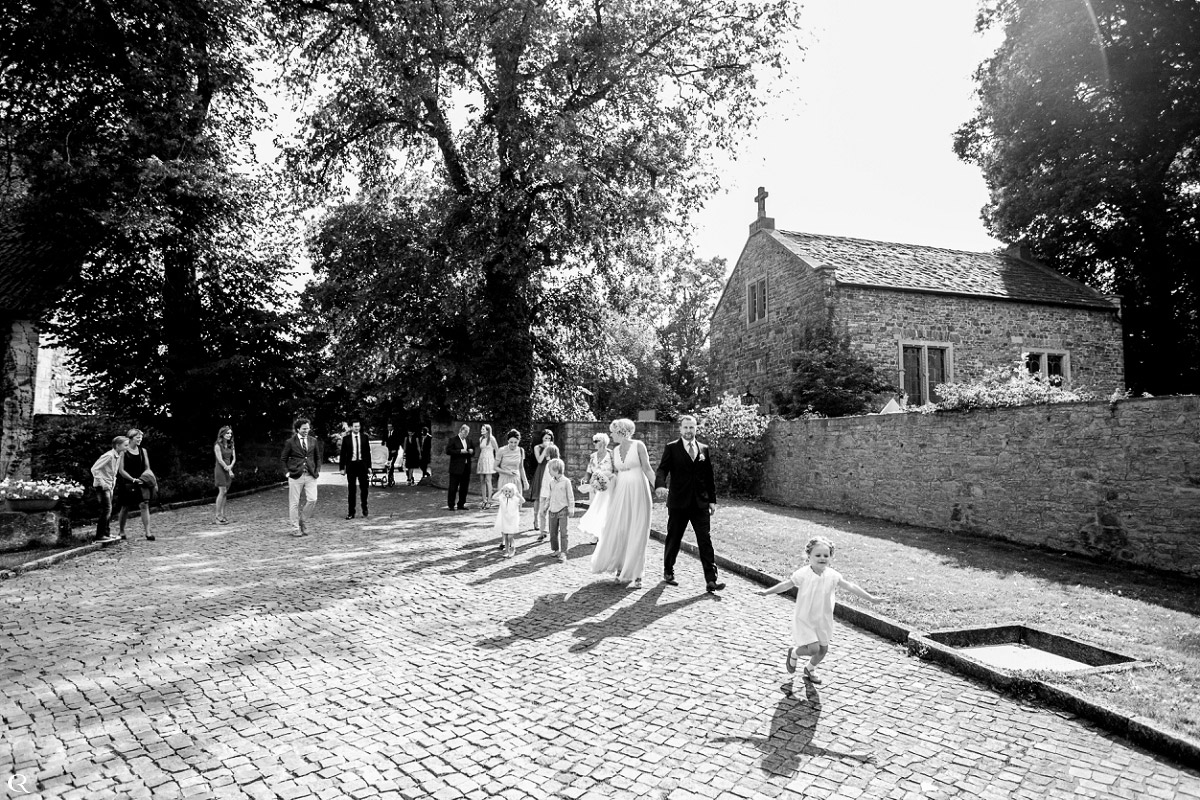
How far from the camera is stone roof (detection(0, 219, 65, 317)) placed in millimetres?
18641

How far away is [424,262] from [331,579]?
12.8 meters

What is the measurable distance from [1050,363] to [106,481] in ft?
88.6

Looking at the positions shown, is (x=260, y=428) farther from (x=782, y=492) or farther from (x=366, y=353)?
(x=782, y=492)

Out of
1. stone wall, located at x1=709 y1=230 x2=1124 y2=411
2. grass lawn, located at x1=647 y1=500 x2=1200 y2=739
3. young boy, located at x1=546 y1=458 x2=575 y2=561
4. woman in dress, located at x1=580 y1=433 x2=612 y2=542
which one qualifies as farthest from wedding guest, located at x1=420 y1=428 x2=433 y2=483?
woman in dress, located at x1=580 y1=433 x2=612 y2=542

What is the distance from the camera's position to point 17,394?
60.9ft

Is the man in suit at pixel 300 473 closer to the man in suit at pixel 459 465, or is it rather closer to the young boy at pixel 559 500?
the man in suit at pixel 459 465

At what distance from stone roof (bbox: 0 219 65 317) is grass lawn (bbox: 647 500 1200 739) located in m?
18.8

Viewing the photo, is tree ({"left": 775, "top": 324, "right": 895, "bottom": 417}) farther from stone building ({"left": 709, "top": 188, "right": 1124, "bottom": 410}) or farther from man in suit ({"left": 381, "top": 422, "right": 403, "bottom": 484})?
man in suit ({"left": 381, "top": 422, "right": 403, "bottom": 484})

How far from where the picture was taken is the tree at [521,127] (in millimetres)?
17562

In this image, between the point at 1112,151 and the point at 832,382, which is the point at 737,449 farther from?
the point at 1112,151

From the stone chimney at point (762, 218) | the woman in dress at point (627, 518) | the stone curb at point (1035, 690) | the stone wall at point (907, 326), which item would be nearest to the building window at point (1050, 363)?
the stone wall at point (907, 326)

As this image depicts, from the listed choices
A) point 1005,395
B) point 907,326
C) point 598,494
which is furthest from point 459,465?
point 907,326

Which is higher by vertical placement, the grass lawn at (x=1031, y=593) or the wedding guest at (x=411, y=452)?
the wedding guest at (x=411, y=452)

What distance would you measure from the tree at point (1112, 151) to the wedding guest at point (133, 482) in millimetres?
31973
